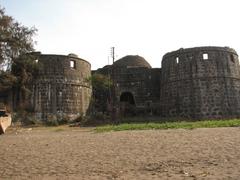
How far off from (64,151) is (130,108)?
15.7 metres

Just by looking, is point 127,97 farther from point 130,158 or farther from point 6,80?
point 130,158

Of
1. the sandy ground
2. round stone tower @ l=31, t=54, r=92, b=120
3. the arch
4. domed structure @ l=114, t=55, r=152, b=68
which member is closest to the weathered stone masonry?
the arch

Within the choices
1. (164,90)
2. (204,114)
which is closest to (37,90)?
(164,90)

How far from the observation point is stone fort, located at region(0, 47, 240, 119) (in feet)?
73.5

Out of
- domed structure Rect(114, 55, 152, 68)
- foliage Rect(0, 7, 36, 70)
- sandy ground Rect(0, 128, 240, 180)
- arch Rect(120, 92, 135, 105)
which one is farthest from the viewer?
domed structure Rect(114, 55, 152, 68)

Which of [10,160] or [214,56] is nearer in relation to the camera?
[10,160]

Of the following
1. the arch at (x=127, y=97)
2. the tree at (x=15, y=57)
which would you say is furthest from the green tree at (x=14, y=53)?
the arch at (x=127, y=97)

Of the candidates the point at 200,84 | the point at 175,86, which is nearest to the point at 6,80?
the point at 175,86

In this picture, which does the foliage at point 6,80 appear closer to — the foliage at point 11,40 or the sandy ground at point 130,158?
the foliage at point 11,40

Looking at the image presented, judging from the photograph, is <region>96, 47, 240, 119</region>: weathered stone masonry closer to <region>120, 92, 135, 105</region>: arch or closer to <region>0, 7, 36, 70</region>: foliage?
<region>120, 92, 135, 105</region>: arch

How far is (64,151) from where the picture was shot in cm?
909

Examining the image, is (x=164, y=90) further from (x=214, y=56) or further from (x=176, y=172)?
(x=176, y=172)

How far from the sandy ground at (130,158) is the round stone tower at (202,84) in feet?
39.7

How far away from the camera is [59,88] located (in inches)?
915
